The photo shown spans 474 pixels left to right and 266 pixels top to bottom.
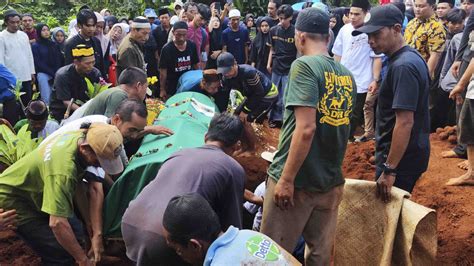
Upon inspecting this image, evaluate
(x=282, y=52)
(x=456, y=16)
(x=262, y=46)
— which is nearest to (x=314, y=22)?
(x=456, y=16)

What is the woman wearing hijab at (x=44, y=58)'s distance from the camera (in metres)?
8.56

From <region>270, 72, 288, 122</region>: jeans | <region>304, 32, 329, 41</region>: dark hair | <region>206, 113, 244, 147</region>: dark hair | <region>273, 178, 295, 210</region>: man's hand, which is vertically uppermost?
<region>304, 32, 329, 41</region>: dark hair

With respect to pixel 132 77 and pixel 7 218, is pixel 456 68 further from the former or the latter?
pixel 7 218

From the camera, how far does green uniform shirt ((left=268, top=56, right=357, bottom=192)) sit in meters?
2.91

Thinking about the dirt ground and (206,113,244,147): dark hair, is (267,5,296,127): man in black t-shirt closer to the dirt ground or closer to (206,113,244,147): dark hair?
the dirt ground

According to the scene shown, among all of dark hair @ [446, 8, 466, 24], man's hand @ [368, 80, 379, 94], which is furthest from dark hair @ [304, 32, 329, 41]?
dark hair @ [446, 8, 466, 24]

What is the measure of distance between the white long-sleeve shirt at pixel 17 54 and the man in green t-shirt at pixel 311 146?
20.0ft

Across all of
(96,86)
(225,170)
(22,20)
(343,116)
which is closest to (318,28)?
(343,116)

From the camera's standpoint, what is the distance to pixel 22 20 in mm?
9070

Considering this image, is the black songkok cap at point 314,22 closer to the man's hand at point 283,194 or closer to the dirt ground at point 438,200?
the man's hand at point 283,194

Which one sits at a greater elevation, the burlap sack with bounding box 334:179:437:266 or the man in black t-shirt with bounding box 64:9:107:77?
the man in black t-shirt with bounding box 64:9:107:77

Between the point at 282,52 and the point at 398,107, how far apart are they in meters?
5.24

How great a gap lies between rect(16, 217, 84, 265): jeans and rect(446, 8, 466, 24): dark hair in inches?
220

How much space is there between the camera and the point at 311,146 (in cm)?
304
